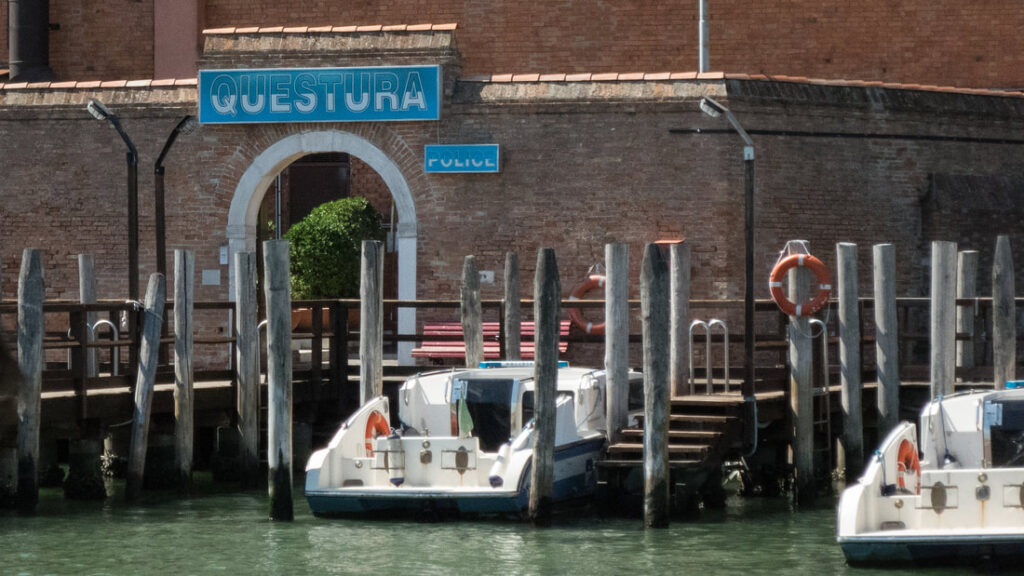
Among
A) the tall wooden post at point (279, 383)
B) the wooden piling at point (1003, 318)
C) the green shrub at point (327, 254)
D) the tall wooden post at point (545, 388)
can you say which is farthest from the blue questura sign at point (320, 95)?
the wooden piling at point (1003, 318)

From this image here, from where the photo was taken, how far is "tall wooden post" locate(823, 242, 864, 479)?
13.3 metres

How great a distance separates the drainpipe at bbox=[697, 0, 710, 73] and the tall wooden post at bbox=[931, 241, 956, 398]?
7106 millimetres

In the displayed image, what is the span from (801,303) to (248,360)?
17.1 ft

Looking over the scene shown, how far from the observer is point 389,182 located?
1834 cm

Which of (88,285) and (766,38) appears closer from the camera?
(88,285)

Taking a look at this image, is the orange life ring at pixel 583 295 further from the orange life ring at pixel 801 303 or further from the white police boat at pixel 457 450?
the orange life ring at pixel 801 303

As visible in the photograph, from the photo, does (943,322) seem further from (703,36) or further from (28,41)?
(28,41)

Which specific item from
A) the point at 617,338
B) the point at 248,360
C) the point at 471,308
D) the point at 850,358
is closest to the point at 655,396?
the point at 617,338

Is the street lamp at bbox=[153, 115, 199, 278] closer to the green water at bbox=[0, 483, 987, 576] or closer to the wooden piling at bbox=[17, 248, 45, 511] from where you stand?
the wooden piling at bbox=[17, 248, 45, 511]

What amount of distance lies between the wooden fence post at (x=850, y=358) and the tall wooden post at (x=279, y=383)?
16.5 feet

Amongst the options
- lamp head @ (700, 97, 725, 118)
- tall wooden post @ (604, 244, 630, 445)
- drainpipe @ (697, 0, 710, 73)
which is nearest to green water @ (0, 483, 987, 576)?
tall wooden post @ (604, 244, 630, 445)

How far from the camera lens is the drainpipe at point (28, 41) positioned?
23625mm

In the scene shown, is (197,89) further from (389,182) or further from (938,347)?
(938,347)

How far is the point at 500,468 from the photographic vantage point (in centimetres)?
1210
